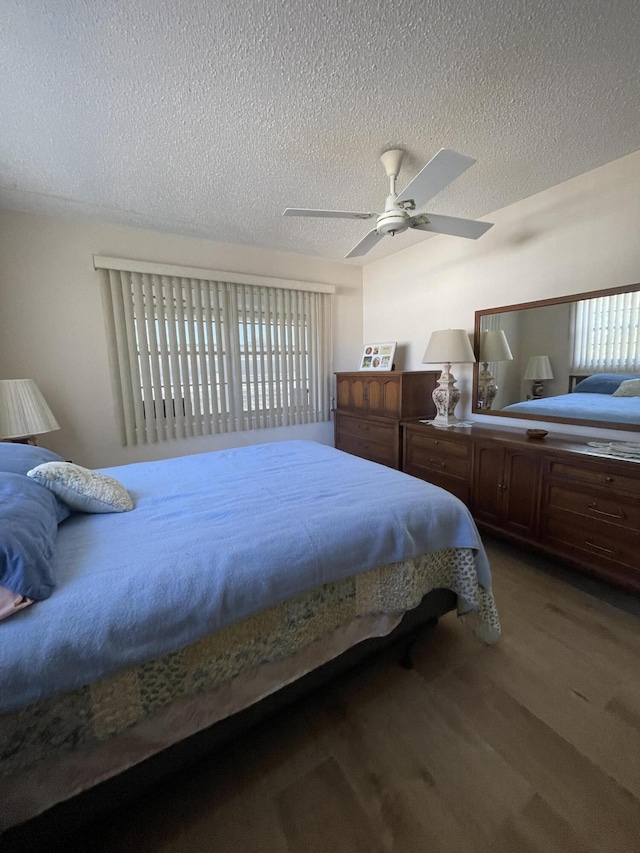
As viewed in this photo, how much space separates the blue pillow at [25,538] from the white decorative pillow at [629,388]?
2.96 metres

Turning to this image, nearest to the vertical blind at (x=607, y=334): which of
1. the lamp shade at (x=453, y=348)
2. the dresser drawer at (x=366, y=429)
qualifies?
the lamp shade at (x=453, y=348)

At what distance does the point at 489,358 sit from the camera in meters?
2.77

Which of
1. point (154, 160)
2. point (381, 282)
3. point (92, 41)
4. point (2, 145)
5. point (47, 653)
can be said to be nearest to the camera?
point (47, 653)

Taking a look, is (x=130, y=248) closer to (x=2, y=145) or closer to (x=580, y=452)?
(x=2, y=145)

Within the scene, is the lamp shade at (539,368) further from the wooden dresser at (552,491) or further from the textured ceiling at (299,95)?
the textured ceiling at (299,95)

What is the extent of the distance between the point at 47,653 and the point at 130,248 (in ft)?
9.96

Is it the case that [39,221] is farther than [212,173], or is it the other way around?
[39,221]

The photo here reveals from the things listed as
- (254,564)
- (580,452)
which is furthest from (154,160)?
(580,452)

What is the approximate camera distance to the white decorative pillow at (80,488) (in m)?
1.35

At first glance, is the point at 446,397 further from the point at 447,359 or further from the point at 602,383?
the point at 602,383

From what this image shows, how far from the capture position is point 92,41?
1229 mm

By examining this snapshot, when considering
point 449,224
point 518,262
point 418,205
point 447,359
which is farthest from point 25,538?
point 518,262

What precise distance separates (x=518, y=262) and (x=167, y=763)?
11.1ft

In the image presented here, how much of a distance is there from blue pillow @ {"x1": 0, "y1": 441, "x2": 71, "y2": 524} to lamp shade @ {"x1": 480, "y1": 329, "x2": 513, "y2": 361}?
2.98 metres
